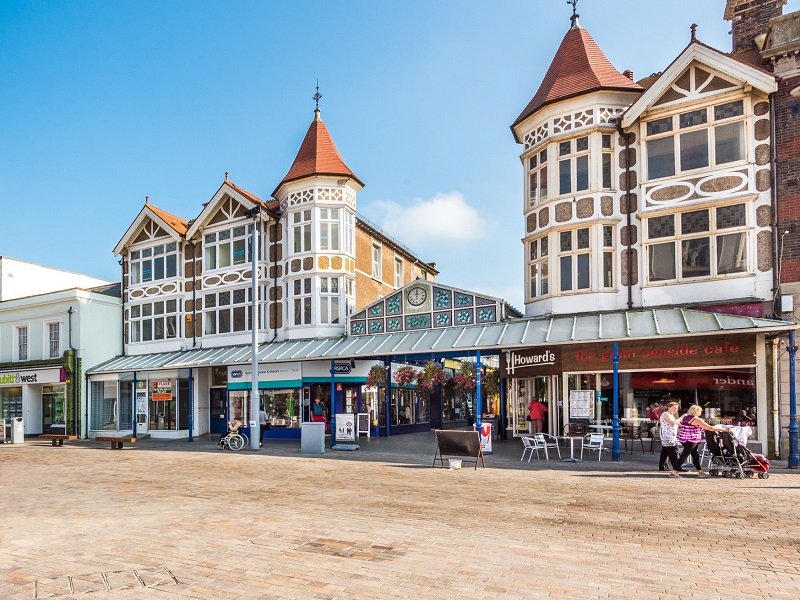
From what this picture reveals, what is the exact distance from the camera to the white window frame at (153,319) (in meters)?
31.2

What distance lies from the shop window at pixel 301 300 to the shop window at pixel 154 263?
8.00 meters

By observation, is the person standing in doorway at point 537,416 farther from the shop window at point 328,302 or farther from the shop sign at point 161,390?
the shop sign at point 161,390

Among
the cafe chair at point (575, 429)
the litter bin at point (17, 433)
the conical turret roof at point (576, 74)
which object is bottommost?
the litter bin at point (17, 433)

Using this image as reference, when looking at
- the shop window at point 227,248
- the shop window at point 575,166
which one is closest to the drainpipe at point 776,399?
the shop window at point 575,166

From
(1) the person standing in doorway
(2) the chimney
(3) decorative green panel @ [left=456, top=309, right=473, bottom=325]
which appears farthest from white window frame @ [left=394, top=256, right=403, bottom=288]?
(2) the chimney

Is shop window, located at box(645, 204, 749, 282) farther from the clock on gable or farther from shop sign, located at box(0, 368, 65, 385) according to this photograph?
shop sign, located at box(0, 368, 65, 385)

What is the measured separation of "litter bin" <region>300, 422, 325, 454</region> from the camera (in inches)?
781

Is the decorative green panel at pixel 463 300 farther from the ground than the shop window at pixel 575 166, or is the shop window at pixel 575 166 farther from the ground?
the shop window at pixel 575 166

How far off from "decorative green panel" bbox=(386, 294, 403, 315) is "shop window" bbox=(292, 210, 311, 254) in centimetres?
503

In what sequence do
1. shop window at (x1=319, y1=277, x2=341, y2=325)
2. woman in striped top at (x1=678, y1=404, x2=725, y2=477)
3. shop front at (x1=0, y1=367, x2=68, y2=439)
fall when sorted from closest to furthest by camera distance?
woman in striped top at (x1=678, y1=404, x2=725, y2=477) < shop window at (x1=319, y1=277, x2=341, y2=325) < shop front at (x1=0, y1=367, x2=68, y2=439)

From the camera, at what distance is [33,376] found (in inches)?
1286

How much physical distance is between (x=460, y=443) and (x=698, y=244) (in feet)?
31.4

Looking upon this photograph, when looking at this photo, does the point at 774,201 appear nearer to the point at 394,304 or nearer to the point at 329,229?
the point at 394,304

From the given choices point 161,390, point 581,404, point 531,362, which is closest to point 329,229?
point 531,362
